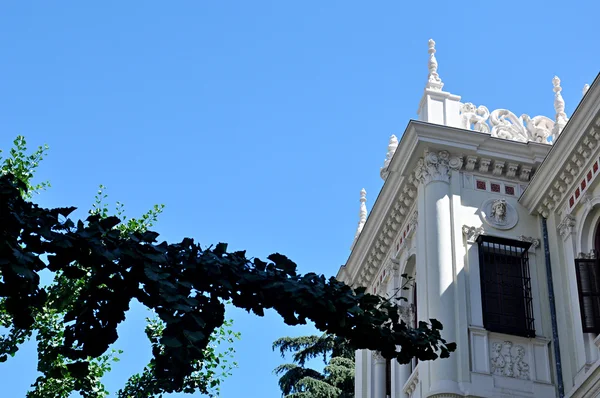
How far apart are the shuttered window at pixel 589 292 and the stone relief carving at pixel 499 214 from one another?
212 centimetres

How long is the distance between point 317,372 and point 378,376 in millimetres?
11957

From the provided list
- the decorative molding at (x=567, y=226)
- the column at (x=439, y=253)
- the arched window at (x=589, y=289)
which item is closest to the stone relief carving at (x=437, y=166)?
the column at (x=439, y=253)

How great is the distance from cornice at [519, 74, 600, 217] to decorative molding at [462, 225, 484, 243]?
1.23 m

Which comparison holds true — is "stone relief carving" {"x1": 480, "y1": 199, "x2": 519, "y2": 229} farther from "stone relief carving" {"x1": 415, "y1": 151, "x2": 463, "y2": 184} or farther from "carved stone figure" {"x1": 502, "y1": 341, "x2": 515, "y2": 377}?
"carved stone figure" {"x1": 502, "y1": 341, "x2": 515, "y2": 377}

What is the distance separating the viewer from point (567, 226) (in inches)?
770

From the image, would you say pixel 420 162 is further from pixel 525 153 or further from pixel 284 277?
pixel 284 277

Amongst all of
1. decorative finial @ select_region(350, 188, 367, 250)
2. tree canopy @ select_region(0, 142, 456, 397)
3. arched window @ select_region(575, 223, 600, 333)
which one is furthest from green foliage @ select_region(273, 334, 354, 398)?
tree canopy @ select_region(0, 142, 456, 397)

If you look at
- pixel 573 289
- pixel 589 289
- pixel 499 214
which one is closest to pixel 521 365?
pixel 573 289

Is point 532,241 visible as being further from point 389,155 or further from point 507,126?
point 389,155

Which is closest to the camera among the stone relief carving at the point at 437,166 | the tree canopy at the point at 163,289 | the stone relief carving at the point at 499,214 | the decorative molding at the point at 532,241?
the tree canopy at the point at 163,289

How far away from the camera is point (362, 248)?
24422 millimetres

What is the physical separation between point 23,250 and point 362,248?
52.4 ft

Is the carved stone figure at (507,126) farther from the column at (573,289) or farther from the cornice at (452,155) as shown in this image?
the column at (573,289)

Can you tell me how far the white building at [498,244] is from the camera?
60.1 ft
